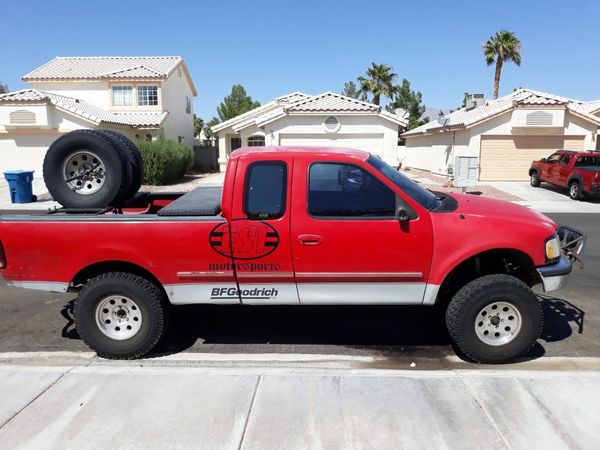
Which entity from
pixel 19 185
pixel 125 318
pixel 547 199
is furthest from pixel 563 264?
pixel 19 185

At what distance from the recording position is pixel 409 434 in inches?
126

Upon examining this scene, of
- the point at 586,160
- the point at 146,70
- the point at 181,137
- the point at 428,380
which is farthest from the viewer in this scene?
the point at 181,137

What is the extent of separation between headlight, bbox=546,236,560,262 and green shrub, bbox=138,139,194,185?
65.3 feet

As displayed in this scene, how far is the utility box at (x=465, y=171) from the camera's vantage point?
18250 mm

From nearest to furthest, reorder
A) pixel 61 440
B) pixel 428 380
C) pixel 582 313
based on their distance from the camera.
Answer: pixel 61 440, pixel 428 380, pixel 582 313

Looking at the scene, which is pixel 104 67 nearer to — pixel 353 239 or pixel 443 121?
pixel 443 121

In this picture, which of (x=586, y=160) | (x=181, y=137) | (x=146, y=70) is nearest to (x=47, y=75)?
(x=146, y=70)

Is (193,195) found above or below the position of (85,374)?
above

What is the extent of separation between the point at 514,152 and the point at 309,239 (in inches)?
855

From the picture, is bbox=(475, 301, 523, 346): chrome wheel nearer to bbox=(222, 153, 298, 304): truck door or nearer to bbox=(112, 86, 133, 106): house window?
bbox=(222, 153, 298, 304): truck door

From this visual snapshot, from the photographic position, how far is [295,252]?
418cm

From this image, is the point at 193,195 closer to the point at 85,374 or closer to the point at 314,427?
the point at 85,374

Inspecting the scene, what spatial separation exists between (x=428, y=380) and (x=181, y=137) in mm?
32690

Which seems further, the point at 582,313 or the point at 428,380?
the point at 582,313
